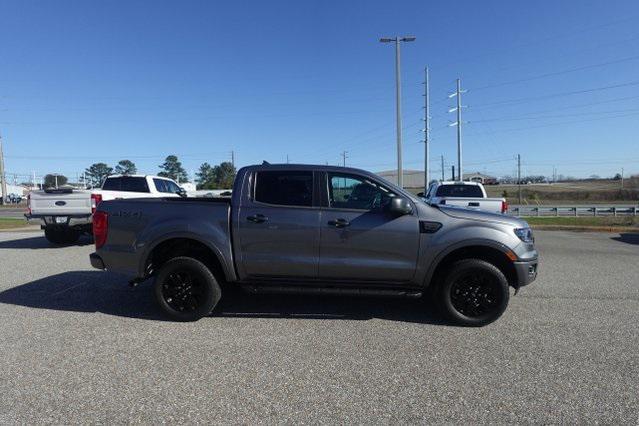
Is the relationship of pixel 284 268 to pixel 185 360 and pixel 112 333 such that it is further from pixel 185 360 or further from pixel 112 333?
pixel 112 333

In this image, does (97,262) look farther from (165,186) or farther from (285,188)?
(165,186)

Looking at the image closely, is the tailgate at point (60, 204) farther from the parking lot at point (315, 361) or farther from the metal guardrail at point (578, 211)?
the metal guardrail at point (578, 211)

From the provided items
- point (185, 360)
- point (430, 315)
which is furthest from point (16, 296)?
point (430, 315)

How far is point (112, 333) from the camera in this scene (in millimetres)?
4820

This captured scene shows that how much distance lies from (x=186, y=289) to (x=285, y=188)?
172cm

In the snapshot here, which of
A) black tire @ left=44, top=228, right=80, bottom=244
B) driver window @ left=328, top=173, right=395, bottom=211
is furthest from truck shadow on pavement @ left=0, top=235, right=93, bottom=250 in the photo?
driver window @ left=328, top=173, right=395, bottom=211

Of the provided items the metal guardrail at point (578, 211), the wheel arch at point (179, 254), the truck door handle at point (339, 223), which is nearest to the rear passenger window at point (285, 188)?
the truck door handle at point (339, 223)

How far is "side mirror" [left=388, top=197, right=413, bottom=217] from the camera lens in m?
4.87

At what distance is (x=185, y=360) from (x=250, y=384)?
85 centimetres

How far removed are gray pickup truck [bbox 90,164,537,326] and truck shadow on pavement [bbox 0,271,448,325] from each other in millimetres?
440

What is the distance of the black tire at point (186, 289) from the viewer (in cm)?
520

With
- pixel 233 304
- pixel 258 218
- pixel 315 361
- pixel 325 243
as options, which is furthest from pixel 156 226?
pixel 315 361

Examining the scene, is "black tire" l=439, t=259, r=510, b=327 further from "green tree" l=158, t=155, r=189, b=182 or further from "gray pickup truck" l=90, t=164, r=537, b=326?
"green tree" l=158, t=155, r=189, b=182

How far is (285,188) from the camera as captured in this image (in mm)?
5312
